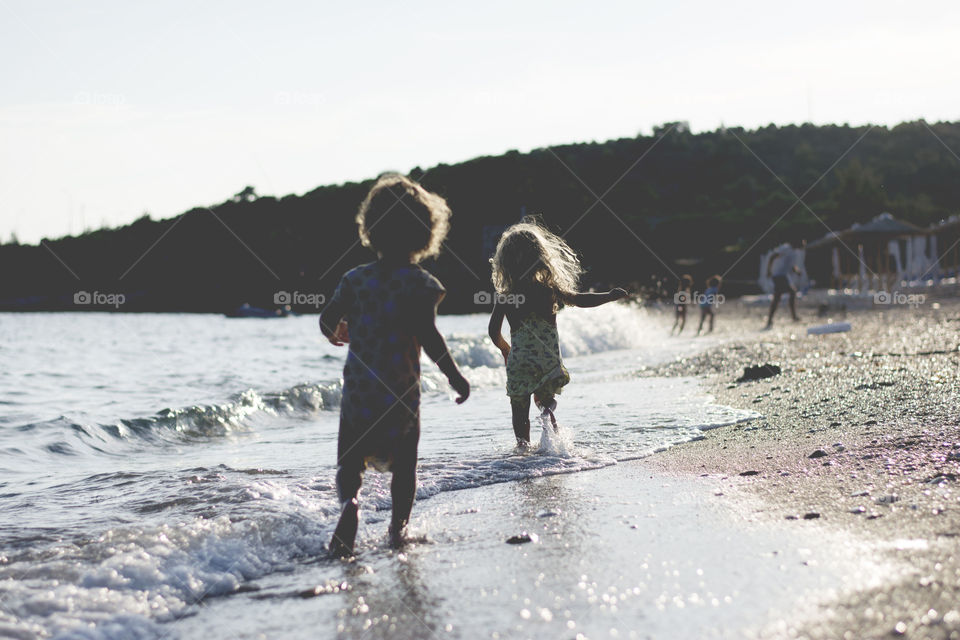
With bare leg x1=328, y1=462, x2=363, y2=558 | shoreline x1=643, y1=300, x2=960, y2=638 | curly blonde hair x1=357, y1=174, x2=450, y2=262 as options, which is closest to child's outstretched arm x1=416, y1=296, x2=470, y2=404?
curly blonde hair x1=357, y1=174, x2=450, y2=262

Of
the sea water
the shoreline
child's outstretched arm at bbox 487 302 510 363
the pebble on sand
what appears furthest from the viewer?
child's outstretched arm at bbox 487 302 510 363

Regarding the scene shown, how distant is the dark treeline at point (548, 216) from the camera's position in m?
67.0

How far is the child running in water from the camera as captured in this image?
5633 millimetres

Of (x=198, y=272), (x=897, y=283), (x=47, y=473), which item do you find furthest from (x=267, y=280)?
(x=47, y=473)

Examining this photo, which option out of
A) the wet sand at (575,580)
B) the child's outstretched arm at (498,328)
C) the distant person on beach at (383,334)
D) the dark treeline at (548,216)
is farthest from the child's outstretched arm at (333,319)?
the dark treeline at (548,216)

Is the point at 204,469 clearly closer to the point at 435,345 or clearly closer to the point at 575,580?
the point at 435,345

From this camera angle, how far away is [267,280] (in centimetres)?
8244

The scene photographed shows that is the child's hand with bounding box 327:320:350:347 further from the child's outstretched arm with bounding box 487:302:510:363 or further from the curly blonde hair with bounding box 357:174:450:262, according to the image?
the child's outstretched arm with bounding box 487:302:510:363

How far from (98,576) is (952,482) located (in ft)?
12.6

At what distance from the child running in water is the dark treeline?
54.1 m

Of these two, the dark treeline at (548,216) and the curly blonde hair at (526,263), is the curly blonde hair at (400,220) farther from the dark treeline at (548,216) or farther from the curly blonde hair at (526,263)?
the dark treeline at (548,216)

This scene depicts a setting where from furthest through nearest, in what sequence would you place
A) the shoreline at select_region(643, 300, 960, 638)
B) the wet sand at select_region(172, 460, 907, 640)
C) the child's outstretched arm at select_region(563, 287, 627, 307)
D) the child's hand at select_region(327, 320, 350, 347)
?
the child's outstretched arm at select_region(563, 287, 627, 307), the child's hand at select_region(327, 320, 350, 347), the wet sand at select_region(172, 460, 907, 640), the shoreline at select_region(643, 300, 960, 638)

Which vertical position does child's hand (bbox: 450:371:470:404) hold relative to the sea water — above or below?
above

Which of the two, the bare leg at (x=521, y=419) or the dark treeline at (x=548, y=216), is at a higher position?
the dark treeline at (x=548, y=216)
